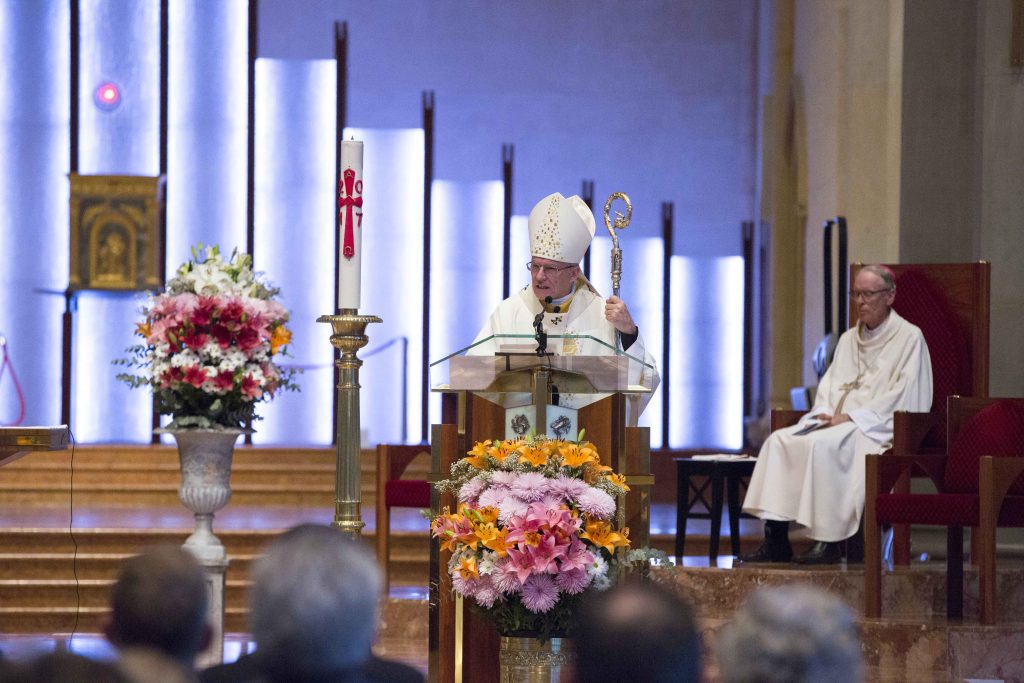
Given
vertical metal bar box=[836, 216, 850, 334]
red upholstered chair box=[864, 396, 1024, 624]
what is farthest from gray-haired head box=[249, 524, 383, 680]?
vertical metal bar box=[836, 216, 850, 334]

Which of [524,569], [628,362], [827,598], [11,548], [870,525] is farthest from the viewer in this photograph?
[11,548]

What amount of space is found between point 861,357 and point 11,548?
4.84m

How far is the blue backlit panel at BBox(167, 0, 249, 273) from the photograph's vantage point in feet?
41.6

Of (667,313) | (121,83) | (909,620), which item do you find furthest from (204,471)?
(121,83)

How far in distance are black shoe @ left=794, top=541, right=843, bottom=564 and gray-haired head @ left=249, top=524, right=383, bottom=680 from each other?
5.24 metres

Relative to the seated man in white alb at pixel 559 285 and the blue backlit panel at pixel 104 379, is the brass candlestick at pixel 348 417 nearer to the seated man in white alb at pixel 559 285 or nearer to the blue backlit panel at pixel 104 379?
the seated man in white alb at pixel 559 285

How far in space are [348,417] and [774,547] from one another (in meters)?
3.33

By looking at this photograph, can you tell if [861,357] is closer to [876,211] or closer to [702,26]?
[876,211]

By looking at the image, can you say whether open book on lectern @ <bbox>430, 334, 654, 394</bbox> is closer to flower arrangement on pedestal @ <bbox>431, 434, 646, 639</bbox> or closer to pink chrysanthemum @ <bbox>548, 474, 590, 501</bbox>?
flower arrangement on pedestal @ <bbox>431, 434, 646, 639</bbox>

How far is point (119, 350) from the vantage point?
12.5m

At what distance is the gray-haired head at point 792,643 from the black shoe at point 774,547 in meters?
5.42

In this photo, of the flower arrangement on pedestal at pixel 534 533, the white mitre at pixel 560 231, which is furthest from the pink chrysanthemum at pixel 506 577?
the white mitre at pixel 560 231

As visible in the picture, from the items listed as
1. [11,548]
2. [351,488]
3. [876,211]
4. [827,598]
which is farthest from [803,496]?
[827,598]

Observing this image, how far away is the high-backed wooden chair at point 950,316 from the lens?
22.9ft
